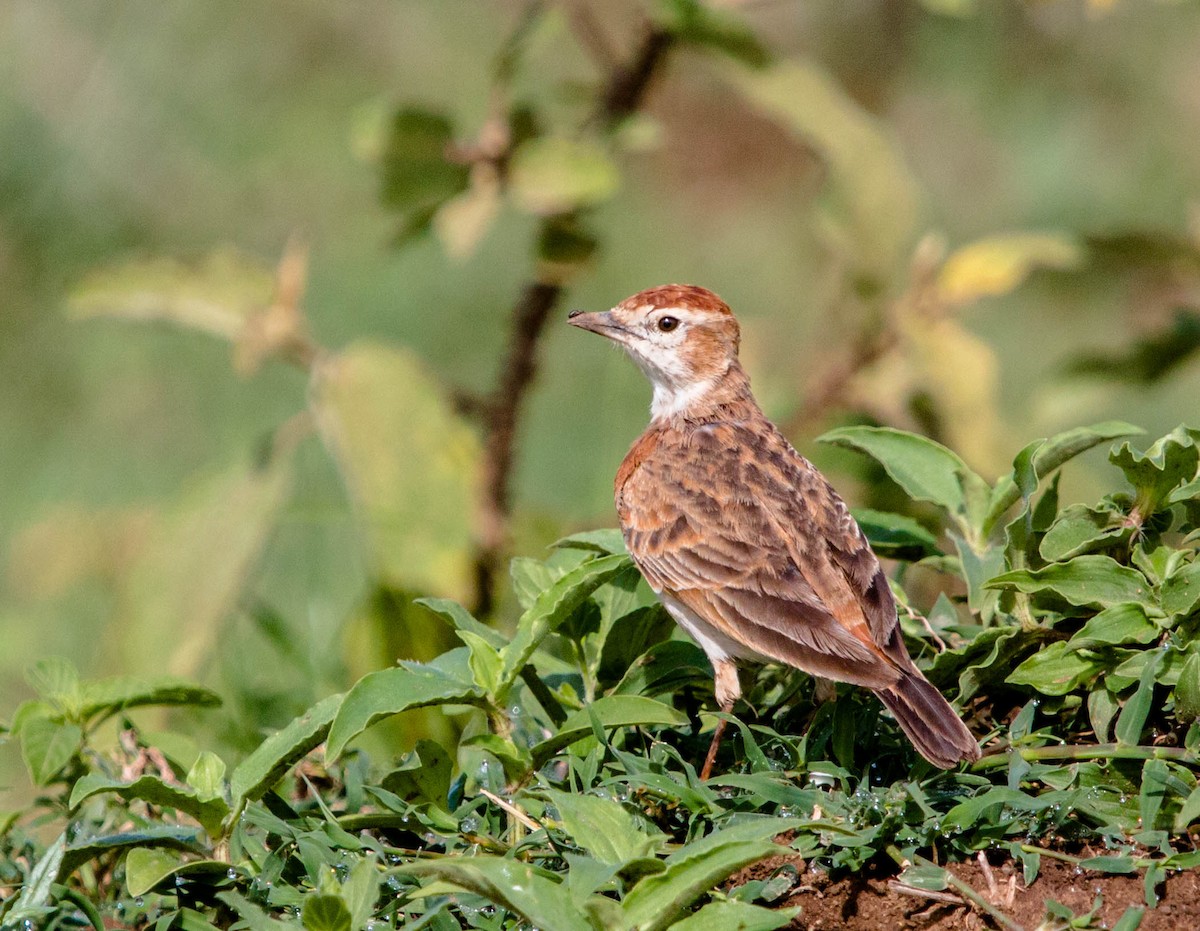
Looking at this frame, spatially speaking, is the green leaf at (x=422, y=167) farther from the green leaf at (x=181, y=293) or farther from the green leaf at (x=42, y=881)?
the green leaf at (x=42, y=881)

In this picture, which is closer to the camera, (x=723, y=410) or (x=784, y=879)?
(x=784, y=879)

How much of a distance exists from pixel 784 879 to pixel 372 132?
136 inches

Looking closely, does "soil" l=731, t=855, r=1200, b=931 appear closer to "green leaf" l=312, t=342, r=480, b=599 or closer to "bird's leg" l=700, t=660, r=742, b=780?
"bird's leg" l=700, t=660, r=742, b=780

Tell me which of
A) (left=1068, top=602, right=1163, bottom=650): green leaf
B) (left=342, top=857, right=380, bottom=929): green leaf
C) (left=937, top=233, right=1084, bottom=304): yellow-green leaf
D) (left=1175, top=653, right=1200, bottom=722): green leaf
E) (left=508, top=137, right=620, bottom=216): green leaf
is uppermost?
(left=508, top=137, right=620, bottom=216): green leaf

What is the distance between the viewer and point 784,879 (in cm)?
334

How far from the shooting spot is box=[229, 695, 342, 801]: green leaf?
11.3 feet

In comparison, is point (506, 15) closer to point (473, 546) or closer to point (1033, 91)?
point (1033, 91)

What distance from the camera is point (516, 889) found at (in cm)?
299

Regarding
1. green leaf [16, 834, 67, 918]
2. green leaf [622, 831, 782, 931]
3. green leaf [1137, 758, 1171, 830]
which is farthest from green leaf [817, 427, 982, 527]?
green leaf [16, 834, 67, 918]

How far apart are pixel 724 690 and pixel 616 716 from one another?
557 mm

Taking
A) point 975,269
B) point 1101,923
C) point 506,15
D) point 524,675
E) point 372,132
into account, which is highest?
point 506,15

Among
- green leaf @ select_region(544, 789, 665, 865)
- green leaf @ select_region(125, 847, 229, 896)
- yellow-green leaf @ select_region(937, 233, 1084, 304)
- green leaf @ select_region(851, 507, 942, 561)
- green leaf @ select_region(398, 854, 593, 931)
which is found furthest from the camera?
yellow-green leaf @ select_region(937, 233, 1084, 304)

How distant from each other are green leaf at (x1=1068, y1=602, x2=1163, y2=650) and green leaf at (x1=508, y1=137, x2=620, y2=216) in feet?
8.40

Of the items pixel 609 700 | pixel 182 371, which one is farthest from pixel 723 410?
pixel 182 371
